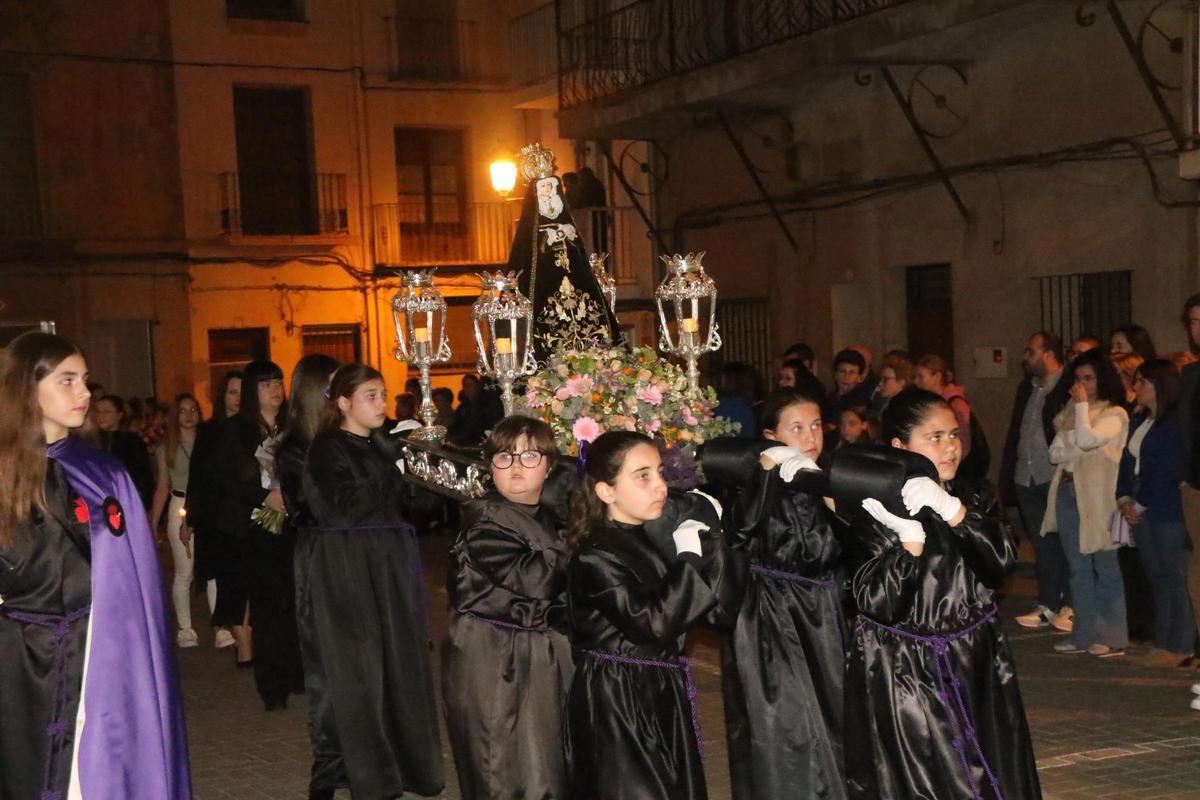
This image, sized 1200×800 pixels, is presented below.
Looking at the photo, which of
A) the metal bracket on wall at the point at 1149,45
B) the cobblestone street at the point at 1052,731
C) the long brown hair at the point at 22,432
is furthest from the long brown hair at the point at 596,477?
the metal bracket on wall at the point at 1149,45

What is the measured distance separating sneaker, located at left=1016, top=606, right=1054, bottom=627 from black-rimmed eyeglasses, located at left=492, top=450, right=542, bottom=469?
5496 mm

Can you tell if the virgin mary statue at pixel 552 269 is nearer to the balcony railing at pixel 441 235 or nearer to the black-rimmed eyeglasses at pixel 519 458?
the black-rimmed eyeglasses at pixel 519 458

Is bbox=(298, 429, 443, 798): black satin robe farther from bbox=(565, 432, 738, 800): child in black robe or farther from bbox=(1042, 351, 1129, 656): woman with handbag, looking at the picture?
bbox=(1042, 351, 1129, 656): woman with handbag

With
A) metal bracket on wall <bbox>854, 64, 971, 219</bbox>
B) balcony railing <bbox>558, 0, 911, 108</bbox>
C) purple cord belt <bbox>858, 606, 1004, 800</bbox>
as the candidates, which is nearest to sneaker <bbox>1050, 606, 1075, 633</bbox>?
purple cord belt <bbox>858, 606, 1004, 800</bbox>

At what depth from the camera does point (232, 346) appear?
24.8 m

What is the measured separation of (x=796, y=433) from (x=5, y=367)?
2.86 m

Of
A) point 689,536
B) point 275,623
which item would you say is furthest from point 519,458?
point 275,623

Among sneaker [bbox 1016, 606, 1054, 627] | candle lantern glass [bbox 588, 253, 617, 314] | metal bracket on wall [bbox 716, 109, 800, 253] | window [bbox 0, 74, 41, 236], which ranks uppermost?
window [bbox 0, 74, 41, 236]

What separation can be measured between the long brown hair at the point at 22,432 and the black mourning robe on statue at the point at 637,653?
5.52 ft

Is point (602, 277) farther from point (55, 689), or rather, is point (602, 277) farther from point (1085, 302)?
point (1085, 302)

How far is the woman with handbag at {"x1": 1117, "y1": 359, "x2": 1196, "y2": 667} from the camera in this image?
850 cm

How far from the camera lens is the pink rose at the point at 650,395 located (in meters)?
6.45

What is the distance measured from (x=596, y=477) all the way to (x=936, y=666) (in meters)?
1.24

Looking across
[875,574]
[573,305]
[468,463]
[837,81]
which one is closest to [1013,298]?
[837,81]
